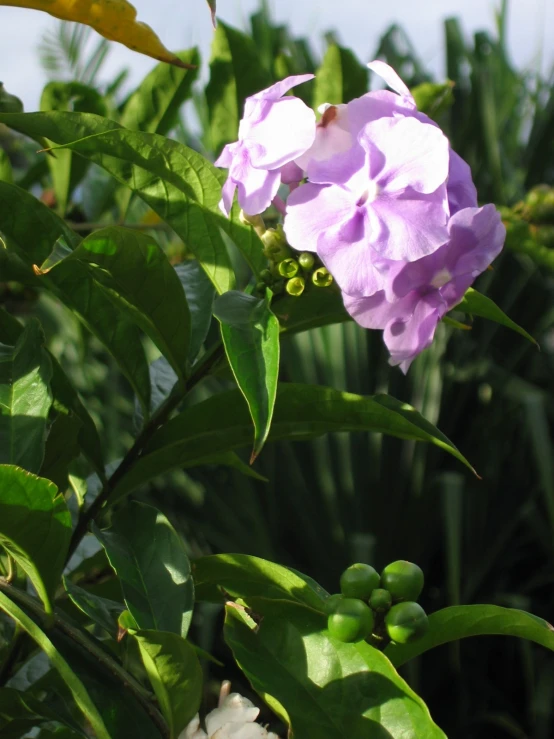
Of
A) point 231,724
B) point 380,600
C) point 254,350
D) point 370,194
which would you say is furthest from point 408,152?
point 231,724

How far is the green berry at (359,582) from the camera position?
44cm

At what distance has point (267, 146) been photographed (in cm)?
47

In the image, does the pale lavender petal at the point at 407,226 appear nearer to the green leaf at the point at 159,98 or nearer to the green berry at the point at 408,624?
the green berry at the point at 408,624

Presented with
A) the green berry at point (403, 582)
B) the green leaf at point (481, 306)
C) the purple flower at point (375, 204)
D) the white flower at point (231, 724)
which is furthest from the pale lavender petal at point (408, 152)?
the white flower at point (231, 724)

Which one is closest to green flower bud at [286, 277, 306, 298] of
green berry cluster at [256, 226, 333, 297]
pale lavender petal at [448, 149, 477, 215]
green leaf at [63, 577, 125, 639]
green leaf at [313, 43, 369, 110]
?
green berry cluster at [256, 226, 333, 297]

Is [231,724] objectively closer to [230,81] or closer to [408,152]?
[408,152]

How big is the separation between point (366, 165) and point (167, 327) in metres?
0.16

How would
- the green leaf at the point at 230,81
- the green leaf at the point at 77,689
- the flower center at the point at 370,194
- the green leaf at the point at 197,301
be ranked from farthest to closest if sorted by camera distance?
the green leaf at the point at 230,81, the green leaf at the point at 197,301, the flower center at the point at 370,194, the green leaf at the point at 77,689

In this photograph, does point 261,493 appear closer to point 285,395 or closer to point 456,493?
point 456,493

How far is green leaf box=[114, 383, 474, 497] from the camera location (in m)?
0.48

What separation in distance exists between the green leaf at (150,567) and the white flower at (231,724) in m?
0.07

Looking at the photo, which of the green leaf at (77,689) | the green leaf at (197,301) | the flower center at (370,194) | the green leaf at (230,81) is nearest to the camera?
the green leaf at (77,689)

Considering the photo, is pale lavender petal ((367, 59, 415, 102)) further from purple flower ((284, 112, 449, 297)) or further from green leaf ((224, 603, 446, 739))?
green leaf ((224, 603, 446, 739))

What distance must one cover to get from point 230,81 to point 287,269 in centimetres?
32
